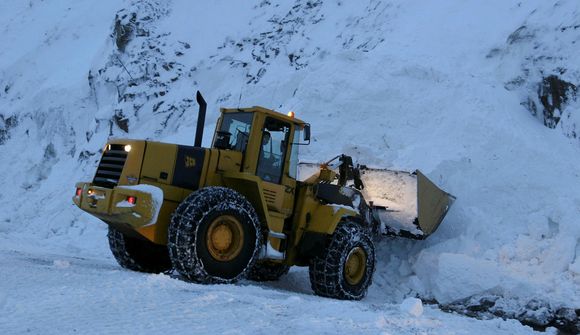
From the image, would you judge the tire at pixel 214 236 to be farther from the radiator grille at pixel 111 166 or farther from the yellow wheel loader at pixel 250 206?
the radiator grille at pixel 111 166

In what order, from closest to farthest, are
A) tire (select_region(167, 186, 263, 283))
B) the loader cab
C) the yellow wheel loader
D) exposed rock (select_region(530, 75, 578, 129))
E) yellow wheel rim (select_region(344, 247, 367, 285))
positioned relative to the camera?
tire (select_region(167, 186, 263, 283)) < the yellow wheel loader < the loader cab < yellow wheel rim (select_region(344, 247, 367, 285)) < exposed rock (select_region(530, 75, 578, 129))

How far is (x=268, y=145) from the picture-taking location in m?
7.77

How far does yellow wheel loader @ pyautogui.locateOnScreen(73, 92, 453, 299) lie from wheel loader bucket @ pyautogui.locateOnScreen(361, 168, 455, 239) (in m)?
0.02

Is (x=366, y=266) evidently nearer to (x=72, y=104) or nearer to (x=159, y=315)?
(x=159, y=315)

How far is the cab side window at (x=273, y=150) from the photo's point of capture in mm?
7688

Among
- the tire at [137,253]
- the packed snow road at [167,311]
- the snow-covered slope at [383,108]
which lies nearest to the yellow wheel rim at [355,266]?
the snow-covered slope at [383,108]

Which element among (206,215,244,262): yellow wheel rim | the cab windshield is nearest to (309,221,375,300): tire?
(206,215,244,262): yellow wheel rim

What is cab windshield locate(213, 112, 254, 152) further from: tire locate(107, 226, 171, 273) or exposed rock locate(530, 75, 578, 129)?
exposed rock locate(530, 75, 578, 129)

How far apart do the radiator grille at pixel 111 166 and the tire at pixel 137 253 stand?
3.15ft

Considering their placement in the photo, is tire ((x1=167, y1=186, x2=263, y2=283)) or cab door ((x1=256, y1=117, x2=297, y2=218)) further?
cab door ((x1=256, y1=117, x2=297, y2=218))

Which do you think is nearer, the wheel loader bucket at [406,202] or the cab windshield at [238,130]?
the cab windshield at [238,130]

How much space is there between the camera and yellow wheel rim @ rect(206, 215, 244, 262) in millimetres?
6665

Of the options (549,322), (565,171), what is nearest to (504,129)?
(565,171)

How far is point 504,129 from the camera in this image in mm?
10688
